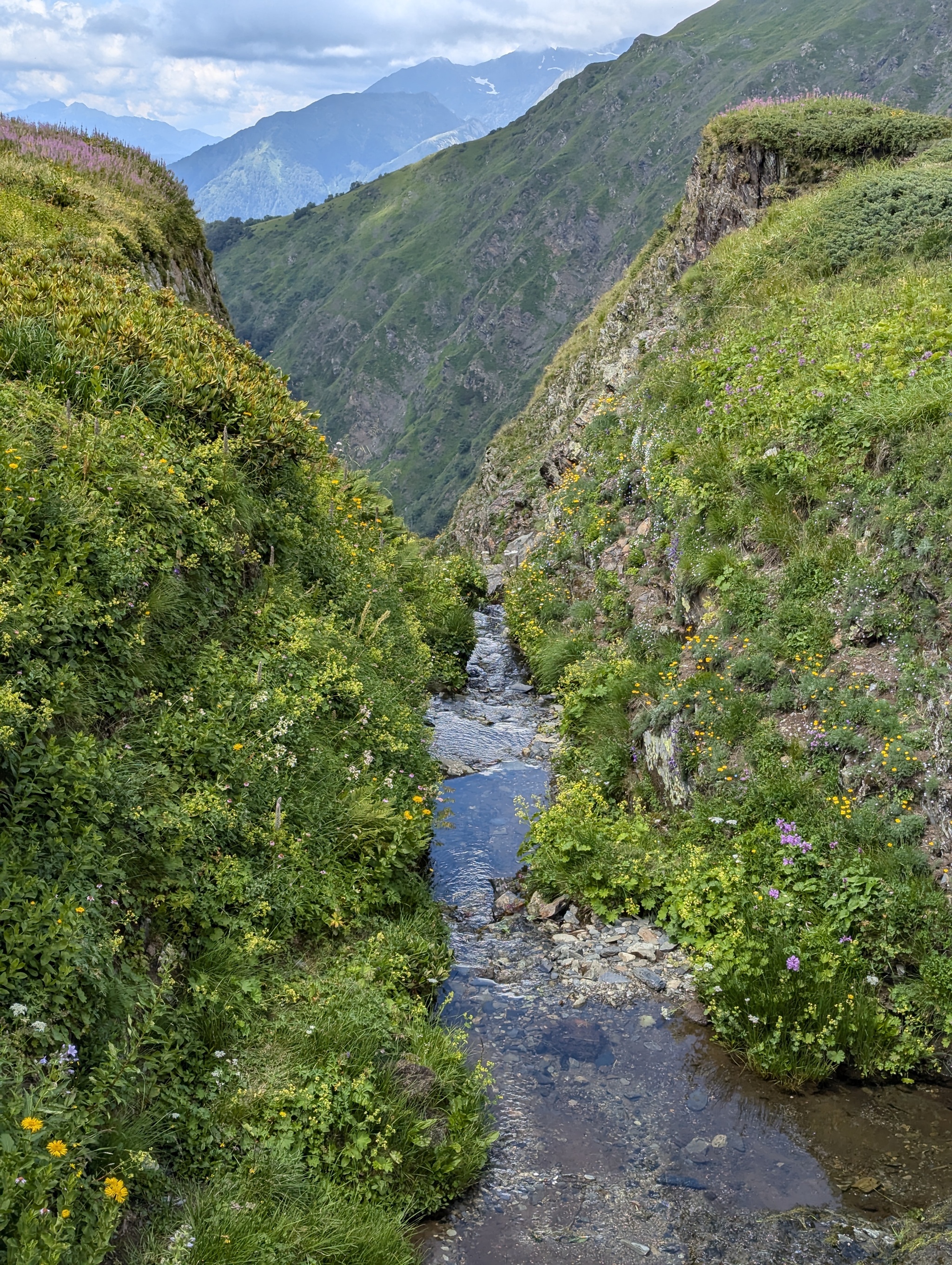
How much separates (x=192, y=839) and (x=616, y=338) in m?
33.8

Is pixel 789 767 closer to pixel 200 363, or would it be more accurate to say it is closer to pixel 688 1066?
pixel 688 1066

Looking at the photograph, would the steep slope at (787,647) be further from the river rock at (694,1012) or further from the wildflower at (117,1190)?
the wildflower at (117,1190)

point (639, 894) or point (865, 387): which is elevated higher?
point (865, 387)

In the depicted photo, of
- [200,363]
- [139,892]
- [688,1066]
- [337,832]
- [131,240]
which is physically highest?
[131,240]

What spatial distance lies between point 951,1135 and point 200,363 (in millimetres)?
12379

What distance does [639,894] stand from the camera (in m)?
10.2

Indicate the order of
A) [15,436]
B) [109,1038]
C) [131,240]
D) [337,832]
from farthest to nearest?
[131,240]
[337,832]
[15,436]
[109,1038]

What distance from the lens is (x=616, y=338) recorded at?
3672cm

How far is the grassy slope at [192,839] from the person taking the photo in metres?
5.30

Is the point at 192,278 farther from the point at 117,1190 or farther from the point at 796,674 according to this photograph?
the point at 117,1190

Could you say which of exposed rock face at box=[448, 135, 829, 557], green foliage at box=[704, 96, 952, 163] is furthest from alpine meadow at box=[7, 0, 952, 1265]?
exposed rock face at box=[448, 135, 829, 557]

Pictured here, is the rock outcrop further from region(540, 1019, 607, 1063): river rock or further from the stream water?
region(540, 1019, 607, 1063): river rock

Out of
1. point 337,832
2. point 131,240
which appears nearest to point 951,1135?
point 337,832

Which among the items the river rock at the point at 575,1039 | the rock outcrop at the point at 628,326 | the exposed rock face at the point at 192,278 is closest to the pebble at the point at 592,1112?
the river rock at the point at 575,1039
